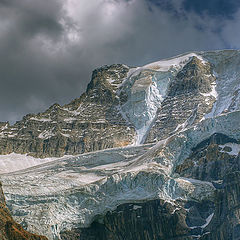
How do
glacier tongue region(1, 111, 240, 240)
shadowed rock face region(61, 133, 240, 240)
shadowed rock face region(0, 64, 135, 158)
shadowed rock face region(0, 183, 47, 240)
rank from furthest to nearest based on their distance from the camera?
shadowed rock face region(0, 64, 135, 158) → glacier tongue region(1, 111, 240, 240) → shadowed rock face region(61, 133, 240, 240) → shadowed rock face region(0, 183, 47, 240)

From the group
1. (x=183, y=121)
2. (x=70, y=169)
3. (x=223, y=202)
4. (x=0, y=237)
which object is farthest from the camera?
(x=183, y=121)

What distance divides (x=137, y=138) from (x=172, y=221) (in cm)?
7058

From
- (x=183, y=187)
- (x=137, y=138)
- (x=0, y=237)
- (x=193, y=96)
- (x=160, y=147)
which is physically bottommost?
(x=0, y=237)

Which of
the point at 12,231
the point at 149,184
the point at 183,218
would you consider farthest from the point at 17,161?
the point at 183,218

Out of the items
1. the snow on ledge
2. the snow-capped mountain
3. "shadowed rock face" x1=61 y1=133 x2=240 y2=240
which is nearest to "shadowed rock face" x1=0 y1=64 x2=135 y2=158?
the snow-capped mountain

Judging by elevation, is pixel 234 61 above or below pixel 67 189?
above

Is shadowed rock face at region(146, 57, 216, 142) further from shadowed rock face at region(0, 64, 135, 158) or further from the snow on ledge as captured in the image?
the snow on ledge

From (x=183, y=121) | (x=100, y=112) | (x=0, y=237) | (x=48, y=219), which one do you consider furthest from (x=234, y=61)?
(x=0, y=237)

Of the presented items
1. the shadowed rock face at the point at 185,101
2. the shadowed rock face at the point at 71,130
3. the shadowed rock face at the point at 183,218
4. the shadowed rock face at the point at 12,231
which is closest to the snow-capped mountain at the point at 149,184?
the shadowed rock face at the point at 183,218

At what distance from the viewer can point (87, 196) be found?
110125 mm

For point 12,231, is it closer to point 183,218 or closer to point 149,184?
point 149,184

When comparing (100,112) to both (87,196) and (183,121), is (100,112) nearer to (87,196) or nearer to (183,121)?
(183,121)

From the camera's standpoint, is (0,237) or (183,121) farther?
(183,121)

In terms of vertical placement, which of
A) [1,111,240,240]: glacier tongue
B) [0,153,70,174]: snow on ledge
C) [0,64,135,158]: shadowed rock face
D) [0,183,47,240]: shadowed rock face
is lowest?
[0,183,47,240]: shadowed rock face
